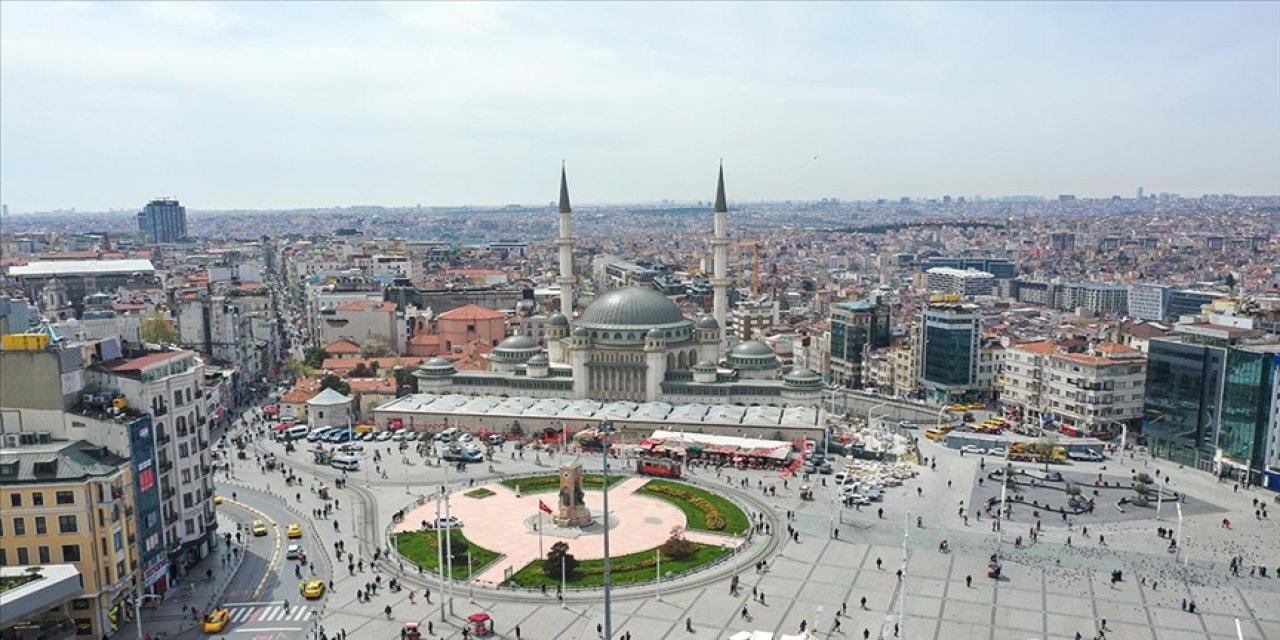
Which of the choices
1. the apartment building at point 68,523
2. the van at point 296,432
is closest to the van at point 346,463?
the van at point 296,432

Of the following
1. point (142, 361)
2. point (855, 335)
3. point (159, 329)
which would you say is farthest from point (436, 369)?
point (855, 335)

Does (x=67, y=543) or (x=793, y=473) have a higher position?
(x=67, y=543)

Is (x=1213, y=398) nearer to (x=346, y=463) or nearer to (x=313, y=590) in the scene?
(x=313, y=590)

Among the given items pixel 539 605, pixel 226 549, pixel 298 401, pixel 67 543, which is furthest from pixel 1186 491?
pixel 298 401

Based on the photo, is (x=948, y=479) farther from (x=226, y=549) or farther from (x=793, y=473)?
(x=226, y=549)

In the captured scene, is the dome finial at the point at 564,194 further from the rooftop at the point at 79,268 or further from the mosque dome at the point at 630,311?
the rooftop at the point at 79,268

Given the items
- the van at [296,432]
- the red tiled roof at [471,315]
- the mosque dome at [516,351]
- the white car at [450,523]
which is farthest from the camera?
the red tiled roof at [471,315]
